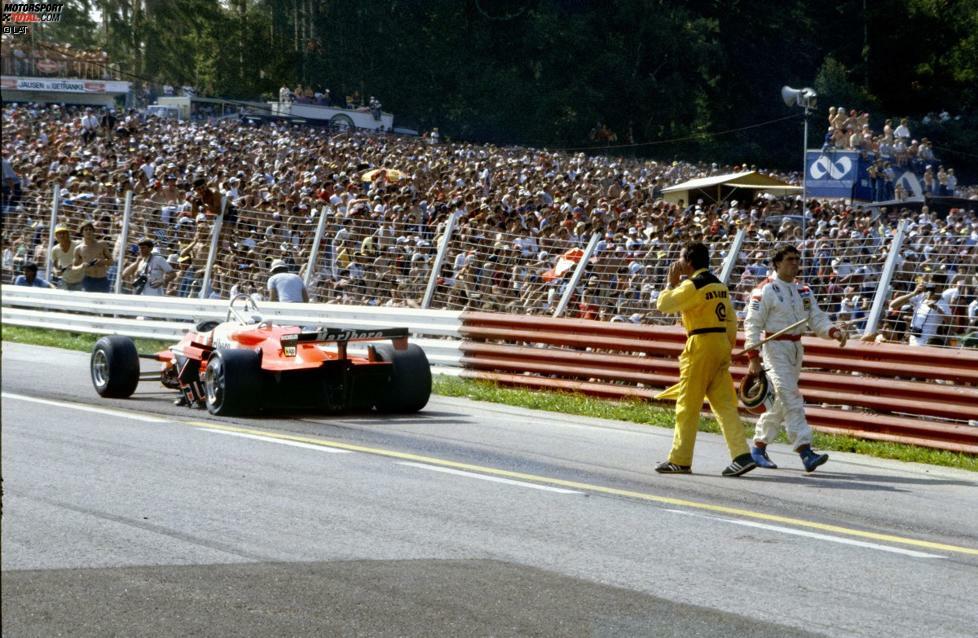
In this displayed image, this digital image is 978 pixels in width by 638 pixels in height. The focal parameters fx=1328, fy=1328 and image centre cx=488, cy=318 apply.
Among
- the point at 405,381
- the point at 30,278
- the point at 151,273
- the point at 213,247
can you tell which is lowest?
the point at 405,381

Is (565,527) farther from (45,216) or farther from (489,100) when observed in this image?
(489,100)

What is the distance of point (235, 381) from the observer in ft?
37.3

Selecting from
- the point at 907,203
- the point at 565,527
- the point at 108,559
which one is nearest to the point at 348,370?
the point at 565,527

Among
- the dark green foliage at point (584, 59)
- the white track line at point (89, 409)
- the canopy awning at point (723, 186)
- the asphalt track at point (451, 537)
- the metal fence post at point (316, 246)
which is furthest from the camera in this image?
the dark green foliage at point (584, 59)

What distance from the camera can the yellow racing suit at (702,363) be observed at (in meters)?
9.29

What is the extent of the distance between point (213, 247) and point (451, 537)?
13.5 meters

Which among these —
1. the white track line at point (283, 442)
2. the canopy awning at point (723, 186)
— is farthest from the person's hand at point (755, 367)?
the canopy awning at point (723, 186)

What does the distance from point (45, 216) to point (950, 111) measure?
5667 centimetres

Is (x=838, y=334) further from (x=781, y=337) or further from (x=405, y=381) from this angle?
(x=405, y=381)

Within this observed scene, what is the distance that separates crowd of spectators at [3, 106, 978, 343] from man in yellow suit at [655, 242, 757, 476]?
117 inches

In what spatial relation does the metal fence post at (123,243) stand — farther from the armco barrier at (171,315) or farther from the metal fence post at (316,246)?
the metal fence post at (316,246)

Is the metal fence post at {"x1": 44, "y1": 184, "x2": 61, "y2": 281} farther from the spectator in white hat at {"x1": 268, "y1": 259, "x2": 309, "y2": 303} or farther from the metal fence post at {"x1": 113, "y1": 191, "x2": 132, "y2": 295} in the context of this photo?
the spectator in white hat at {"x1": 268, "y1": 259, "x2": 309, "y2": 303}

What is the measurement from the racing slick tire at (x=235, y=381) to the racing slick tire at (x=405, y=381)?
1.20 m

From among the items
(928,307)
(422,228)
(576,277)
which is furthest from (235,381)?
(422,228)
